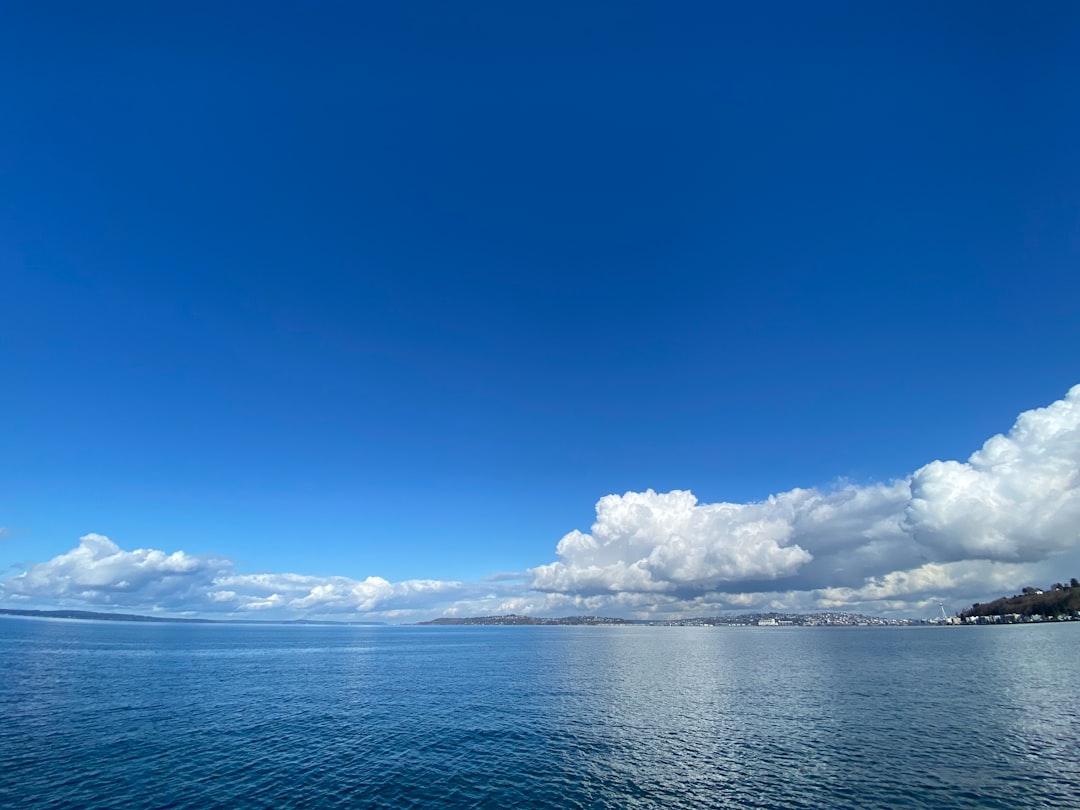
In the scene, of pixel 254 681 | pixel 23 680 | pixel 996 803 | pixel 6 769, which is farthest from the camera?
pixel 254 681

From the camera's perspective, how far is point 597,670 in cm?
13775

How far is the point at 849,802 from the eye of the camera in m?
45.0

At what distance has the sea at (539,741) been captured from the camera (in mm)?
46875

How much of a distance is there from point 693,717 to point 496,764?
116ft

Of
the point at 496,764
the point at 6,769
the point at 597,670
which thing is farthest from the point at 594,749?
the point at 597,670

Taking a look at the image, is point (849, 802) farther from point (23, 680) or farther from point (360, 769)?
point (23, 680)

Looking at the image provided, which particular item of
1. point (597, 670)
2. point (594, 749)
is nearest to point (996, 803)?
point (594, 749)

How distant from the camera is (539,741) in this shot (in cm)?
6456

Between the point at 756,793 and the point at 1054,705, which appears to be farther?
the point at 1054,705

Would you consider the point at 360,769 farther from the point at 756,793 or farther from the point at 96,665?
the point at 96,665

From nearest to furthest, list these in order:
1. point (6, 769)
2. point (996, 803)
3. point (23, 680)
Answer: point (996, 803) < point (6, 769) < point (23, 680)

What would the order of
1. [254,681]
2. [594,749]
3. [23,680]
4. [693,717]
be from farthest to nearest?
1. [254,681]
2. [23,680]
3. [693,717]
4. [594,749]

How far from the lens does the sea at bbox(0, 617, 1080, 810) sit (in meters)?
46.9

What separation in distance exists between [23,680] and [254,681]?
132 feet
